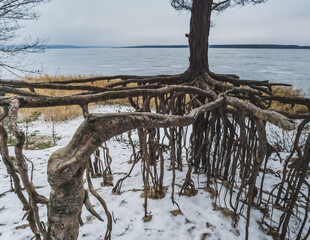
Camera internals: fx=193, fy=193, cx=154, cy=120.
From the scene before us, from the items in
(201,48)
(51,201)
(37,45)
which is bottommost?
(51,201)

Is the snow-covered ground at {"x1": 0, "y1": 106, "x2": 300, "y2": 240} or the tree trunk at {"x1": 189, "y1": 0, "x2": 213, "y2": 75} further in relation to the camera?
the tree trunk at {"x1": 189, "y1": 0, "x2": 213, "y2": 75}

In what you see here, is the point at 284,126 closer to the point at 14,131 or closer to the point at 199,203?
the point at 14,131

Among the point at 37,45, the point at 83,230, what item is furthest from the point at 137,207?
the point at 37,45

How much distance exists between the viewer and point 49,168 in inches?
26.5

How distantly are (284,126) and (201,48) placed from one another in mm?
2129

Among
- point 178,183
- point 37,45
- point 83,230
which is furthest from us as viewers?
point 37,45

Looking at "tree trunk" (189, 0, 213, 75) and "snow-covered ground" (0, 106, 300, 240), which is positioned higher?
"tree trunk" (189, 0, 213, 75)

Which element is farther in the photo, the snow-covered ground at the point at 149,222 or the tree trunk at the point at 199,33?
the tree trunk at the point at 199,33

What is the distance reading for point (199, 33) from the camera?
2584 millimetres

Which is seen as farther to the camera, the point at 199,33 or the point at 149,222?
the point at 199,33

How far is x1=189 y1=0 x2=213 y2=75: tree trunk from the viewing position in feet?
8.29

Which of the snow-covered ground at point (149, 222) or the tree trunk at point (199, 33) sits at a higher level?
the tree trunk at point (199, 33)

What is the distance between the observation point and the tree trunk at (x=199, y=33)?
2527 millimetres

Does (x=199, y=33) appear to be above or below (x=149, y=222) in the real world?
above
